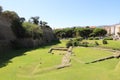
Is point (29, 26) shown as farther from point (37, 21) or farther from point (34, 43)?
point (37, 21)

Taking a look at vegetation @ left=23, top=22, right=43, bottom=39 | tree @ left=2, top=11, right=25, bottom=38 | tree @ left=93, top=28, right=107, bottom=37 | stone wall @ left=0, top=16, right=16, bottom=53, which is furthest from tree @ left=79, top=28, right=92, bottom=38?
stone wall @ left=0, top=16, right=16, bottom=53

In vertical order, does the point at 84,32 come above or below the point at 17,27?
below

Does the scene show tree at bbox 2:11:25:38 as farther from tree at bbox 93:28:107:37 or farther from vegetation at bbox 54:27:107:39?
tree at bbox 93:28:107:37

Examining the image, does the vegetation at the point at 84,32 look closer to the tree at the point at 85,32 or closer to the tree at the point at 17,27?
the tree at the point at 85,32

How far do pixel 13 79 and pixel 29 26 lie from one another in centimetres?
3142

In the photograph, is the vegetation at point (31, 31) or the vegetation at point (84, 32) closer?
the vegetation at point (31, 31)

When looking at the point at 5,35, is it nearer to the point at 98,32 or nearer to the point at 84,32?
the point at 84,32

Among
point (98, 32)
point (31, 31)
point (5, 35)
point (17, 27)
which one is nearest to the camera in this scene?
point (5, 35)

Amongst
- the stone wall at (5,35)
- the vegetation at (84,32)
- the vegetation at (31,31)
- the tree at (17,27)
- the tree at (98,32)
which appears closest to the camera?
the stone wall at (5,35)

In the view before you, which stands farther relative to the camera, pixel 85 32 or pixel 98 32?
pixel 98 32

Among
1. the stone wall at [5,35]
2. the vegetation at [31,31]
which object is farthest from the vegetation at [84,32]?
the stone wall at [5,35]

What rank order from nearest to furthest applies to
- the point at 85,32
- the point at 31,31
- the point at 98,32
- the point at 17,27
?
the point at 17,27
the point at 31,31
the point at 85,32
the point at 98,32

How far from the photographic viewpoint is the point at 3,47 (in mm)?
30375

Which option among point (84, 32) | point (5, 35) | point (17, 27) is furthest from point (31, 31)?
point (84, 32)
